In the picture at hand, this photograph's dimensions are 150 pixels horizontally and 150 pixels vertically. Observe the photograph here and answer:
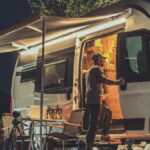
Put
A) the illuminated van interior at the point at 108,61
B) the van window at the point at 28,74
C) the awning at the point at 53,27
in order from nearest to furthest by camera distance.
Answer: the awning at the point at 53,27 < the illuminated van interior at the point at 108,61 < the van window at the point at 28,74

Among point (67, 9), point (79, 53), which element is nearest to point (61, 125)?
point (79, 53)

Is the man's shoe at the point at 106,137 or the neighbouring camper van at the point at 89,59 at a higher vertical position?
the neighbouring camper van at the point at 89,59

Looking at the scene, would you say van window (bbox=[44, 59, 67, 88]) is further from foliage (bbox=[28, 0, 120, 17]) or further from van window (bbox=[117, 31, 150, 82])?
foliage (bbox=[28, 0, 120, 17])

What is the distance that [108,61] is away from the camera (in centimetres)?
1034

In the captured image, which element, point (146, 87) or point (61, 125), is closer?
point (146, 87)

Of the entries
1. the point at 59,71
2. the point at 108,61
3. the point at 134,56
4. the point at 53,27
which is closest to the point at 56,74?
the point at 59,71

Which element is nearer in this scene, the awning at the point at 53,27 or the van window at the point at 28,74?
the awning at the point at 53,27

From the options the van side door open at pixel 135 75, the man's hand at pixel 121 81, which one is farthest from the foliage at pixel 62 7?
the man's hand at pixel 121 81

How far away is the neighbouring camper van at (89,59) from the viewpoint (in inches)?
333

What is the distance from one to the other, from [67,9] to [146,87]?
852cm

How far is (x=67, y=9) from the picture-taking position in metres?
16.5

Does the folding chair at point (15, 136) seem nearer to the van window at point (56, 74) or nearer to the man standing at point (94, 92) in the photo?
the van window at point (56, 74)

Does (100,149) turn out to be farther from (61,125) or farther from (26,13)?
(26,13)

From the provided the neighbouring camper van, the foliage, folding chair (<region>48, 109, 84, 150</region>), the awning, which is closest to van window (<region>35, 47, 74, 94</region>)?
the neighbouring camper van
